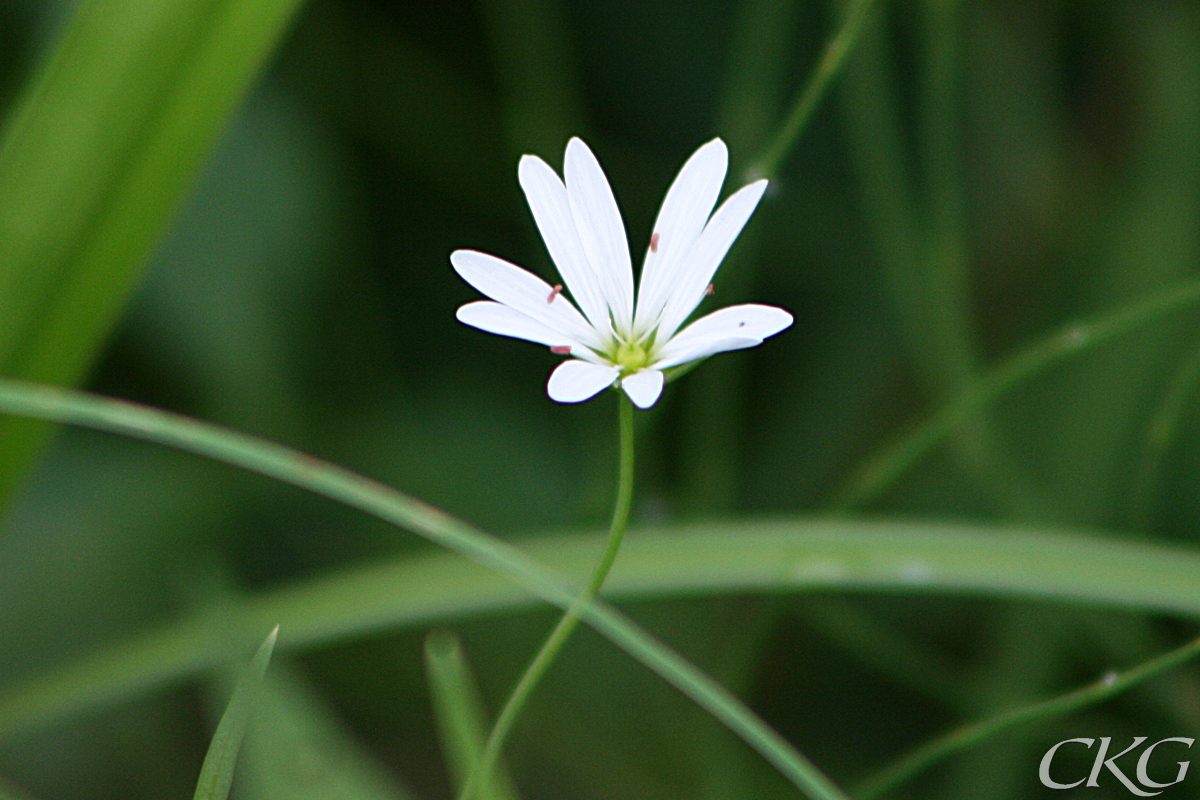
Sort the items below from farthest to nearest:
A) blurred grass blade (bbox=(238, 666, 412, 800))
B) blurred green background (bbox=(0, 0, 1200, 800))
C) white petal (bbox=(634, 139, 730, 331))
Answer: blurred green background (bbox=(0, 0, 1200, 800)) < blurred grass blade (bbox=(238, 666, 412, 800)) < white petal (bbox=(634, 139, 730, 331))

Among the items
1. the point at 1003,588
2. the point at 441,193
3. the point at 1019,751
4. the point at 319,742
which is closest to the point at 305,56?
the point at 441,193

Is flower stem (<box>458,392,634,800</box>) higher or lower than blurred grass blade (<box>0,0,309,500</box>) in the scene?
lower

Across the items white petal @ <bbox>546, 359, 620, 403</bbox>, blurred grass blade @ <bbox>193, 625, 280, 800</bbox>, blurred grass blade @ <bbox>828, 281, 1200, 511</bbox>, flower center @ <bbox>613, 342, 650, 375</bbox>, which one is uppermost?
blurred grass blade @ <bbox>828, 281, 1200, 511</bbox>

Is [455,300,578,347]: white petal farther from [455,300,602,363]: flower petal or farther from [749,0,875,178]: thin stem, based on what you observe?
[749,0,875,178]: thin stem

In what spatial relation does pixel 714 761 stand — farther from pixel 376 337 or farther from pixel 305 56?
pixel 305 56

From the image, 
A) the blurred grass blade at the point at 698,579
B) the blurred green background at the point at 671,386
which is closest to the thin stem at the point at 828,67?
the blurred green background at the point at 671,386

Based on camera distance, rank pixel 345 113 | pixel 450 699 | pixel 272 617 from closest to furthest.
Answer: pixel 450 699, pixel 272 617, pixel 345 113

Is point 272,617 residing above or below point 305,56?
below

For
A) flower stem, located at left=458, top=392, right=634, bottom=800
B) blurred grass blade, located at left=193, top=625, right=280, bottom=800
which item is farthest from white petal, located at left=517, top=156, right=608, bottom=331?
blurred grass blade, located at left=193, top=625, right=280, bottom=800
